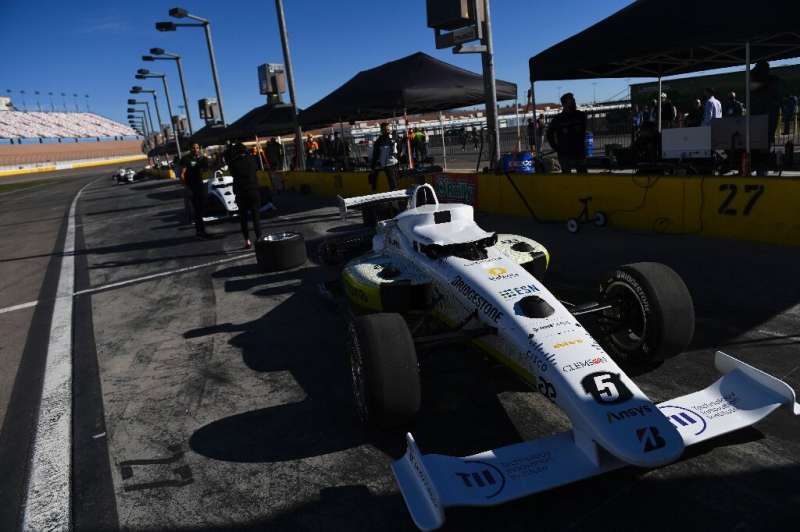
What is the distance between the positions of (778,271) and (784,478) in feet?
12.5

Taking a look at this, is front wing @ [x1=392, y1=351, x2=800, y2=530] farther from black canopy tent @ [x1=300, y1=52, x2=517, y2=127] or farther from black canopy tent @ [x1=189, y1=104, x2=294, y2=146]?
black canopy tent @ [x1=189, y1=104, x2=294, y2=146]

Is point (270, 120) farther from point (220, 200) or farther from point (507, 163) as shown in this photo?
point (507, 163)

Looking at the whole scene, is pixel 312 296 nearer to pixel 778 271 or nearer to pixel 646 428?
pixel 646 428

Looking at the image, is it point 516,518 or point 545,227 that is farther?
point 545,227

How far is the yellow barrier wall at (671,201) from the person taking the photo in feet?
21.8

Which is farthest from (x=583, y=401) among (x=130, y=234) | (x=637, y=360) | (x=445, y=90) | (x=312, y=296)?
(x=130, y=234)

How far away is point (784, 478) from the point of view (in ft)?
8.73

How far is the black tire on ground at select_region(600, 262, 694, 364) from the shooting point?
348 cm

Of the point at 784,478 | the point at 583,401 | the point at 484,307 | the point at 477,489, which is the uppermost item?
the point at 484,307

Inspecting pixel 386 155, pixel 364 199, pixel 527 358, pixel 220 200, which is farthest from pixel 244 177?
pixel 527 358

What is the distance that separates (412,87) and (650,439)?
37.0ft

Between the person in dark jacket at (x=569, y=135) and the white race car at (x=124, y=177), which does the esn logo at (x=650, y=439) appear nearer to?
the person in dark jacket at (x=569, y=135)

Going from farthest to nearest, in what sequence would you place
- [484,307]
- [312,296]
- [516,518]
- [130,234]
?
[130,234] → [312,296] → [484,307] → [516,518]

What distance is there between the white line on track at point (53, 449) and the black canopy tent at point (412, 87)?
877 centimetres
